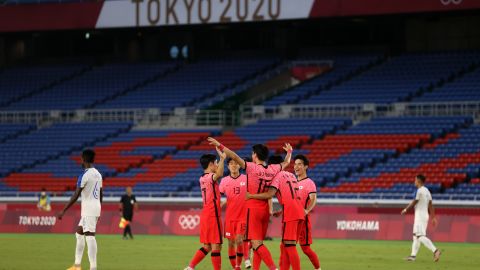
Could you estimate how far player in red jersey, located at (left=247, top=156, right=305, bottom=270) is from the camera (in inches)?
816

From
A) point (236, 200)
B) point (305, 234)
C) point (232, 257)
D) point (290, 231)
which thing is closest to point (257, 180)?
point (290, 231)

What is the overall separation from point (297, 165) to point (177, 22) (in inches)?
1517

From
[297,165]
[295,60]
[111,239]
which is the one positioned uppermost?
[295,60]

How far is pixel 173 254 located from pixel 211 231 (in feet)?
29.9

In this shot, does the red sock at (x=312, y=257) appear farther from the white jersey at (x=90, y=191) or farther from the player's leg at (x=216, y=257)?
the white jersey at (x=90, y=191)

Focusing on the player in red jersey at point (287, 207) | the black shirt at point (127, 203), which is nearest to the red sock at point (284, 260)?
the player in red jersey at point (287, 207)

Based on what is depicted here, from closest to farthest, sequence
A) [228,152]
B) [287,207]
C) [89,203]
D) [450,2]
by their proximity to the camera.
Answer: [228,152] → [287,207] → [89,203] → [450,2]

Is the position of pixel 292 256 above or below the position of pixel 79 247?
above

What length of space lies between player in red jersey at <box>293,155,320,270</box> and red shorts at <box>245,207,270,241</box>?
147 centimetres

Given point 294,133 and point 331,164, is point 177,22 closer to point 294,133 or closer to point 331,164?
point 294,133

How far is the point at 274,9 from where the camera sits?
191 ft

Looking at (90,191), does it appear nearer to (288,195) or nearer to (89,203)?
(89,203)

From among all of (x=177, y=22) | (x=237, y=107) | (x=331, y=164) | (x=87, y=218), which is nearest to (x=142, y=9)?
(x=177, y=22)

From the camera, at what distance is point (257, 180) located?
68.3 ft
